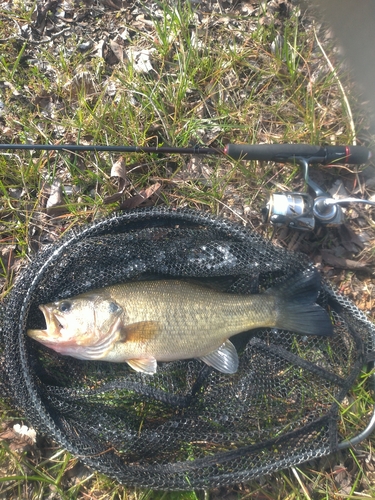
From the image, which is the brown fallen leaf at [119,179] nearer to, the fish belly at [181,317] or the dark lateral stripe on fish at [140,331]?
the fish belly at [181,317]

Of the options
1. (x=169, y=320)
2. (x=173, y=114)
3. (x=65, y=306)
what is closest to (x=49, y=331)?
(x=65, y=306)

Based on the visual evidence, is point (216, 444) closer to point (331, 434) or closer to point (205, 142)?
point (331, 434)

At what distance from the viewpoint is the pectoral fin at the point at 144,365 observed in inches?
105

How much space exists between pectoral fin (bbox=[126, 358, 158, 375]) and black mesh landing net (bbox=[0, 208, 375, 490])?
80 millimetres

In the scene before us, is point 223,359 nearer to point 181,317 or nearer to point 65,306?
point 181,317

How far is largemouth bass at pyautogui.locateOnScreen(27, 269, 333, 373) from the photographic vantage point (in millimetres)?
2568

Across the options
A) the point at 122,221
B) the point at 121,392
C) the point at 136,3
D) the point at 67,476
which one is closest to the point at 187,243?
the point at 122,221

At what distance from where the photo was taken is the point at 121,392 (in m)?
2.70

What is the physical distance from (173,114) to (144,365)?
204 cm

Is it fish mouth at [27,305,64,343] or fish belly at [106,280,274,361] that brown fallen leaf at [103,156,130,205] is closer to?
fish belly at [106,280,274,361]

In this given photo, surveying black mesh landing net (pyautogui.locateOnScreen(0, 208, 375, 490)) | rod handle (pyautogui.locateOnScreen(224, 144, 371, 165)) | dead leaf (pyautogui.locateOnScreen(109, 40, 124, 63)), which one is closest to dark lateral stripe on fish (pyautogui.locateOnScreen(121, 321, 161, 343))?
black mesh landing net (pyautogui.locateOnScreen(0, 208, 375, 490))

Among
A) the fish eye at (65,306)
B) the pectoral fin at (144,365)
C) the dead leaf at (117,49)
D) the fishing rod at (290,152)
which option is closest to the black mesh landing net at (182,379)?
the pectoral fin at (144,365)

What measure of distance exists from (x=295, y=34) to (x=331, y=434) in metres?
3.23

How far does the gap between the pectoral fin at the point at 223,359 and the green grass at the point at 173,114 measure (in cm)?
98
